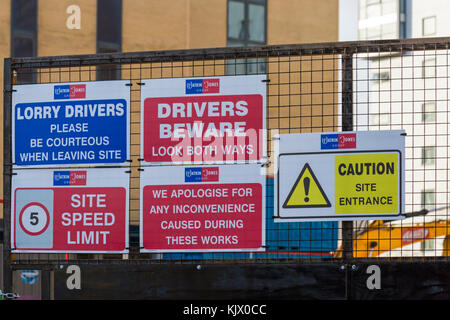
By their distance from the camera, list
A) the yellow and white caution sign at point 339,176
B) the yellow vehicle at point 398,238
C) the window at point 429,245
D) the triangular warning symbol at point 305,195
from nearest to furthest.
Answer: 1. the yellow vehicle at point 398,238
2. the yellow and white caution sign at point 339,176
3. the triangular warning symbol at point 305,195
4. the window at point 429,245

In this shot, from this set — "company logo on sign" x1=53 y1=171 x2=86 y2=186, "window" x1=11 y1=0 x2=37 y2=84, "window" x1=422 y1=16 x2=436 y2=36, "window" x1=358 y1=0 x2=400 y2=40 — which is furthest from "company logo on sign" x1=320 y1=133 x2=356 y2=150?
"window" x1=422 y1=16 x2=436 y2=36

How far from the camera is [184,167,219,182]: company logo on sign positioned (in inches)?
263

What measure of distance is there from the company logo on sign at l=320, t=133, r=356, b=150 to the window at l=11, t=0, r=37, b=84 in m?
25.8

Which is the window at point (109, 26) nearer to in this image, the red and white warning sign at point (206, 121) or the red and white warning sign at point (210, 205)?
the red and white warning sign at point (206, 121)

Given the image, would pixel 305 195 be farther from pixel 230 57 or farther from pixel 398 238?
pixel 230 57

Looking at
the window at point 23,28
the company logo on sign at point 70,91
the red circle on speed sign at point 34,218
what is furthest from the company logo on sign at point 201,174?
the window at point 23,28

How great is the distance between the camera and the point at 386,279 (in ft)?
21.1

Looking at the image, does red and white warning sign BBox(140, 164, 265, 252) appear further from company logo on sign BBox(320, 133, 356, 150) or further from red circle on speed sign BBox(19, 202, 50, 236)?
red circle on speed sign BBox(19, 202, 50, 236)

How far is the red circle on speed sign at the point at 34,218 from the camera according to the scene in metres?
7.00

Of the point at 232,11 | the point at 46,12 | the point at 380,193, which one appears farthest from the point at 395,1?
the point at 380,193

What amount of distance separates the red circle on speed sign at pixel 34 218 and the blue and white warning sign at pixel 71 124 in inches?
14.2

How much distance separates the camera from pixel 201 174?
670cm

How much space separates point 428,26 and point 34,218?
3015 inches
